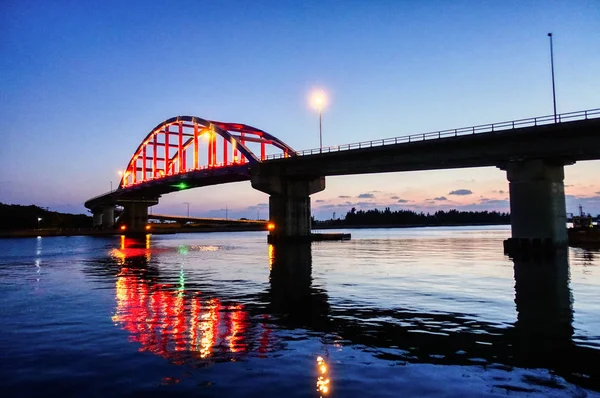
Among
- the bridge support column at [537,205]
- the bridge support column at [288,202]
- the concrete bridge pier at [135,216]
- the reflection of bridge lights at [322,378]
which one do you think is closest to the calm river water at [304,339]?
the reflection of bridge lights at [322,378]

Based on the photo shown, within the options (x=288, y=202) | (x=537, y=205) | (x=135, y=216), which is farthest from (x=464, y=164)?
(x=135, y=216)

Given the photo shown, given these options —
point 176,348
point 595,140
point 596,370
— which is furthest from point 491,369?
point 595,140

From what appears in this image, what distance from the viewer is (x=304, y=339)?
47.2 ft

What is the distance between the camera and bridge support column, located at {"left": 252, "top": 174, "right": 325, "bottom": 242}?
8344cm

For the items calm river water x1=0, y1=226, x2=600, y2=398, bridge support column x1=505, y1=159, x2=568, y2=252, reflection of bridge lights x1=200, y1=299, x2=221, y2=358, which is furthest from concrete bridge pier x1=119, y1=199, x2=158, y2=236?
reflection of bridge lights x1=200, y1=299, x2=221, y2=358

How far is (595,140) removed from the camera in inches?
1827

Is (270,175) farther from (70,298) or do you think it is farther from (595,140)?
(70,298)

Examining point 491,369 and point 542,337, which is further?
point 542,337

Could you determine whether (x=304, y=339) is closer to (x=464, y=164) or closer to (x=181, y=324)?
(x=181, y=324)

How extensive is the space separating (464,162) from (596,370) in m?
49.0

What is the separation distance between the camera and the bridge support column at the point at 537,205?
160 feet

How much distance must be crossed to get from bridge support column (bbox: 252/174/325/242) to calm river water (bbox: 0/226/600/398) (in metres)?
54.3

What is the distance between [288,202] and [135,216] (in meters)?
100

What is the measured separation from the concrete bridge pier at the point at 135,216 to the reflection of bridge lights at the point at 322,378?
6264 inches
